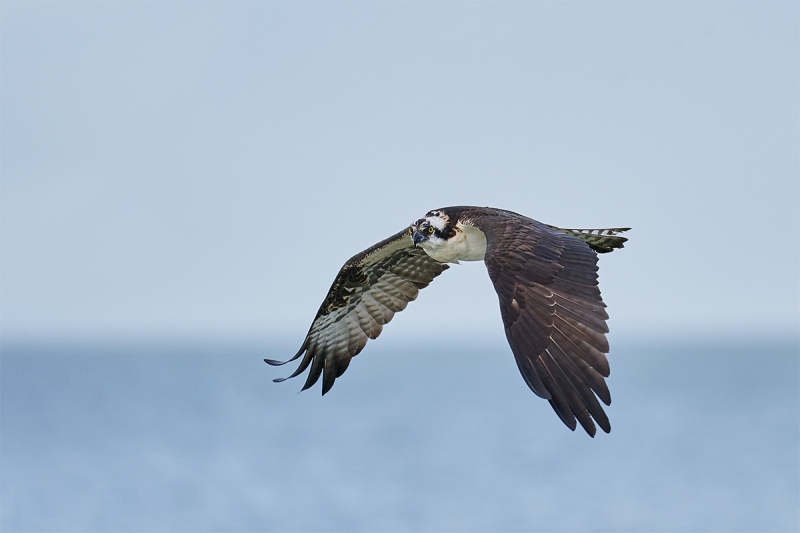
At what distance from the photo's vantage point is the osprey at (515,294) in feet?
31.3

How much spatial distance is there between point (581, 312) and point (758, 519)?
27.3 meters

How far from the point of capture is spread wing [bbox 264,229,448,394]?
1338cm

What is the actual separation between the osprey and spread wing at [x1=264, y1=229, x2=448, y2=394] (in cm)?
1

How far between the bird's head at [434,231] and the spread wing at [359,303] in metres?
0.92

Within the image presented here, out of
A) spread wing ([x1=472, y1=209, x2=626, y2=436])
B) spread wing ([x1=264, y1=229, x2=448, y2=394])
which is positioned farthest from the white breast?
spread wing ([x1=472, y1=209, x2=626, y2=436])

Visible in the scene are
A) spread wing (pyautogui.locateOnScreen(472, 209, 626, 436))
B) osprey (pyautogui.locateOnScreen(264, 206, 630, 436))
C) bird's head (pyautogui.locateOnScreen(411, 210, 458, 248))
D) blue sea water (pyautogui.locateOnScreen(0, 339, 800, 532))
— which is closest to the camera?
spread wing (pyautogui.locateOnScreen(472, 209, 626, 436))

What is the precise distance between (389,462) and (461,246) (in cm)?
3382

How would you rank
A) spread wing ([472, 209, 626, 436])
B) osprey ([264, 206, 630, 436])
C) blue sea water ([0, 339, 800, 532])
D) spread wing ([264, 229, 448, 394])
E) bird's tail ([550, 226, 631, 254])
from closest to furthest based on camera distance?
spread wing ([472, 209, 626, 436]), osprey ([264, 206, 630, 436]), bird's tail ([550, 226, 631, 254]), spread wing ([264, 229, 448, 394]), blue sea water ([0, 339, 800, 532])

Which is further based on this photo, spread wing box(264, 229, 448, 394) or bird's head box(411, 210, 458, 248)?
spread wing box(264, 229, 448, 394)

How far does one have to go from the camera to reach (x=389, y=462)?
1789 inches

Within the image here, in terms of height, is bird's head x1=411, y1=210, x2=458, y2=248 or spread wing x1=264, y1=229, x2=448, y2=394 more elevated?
bird's head x1=411, y1=210, x2=458, y2=248

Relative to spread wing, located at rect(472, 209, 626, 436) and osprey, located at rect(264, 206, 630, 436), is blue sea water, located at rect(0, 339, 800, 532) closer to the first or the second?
osprey, located at rect(264, 206, 630, 436)

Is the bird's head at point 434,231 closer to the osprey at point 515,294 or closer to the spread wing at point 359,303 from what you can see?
the osprey at point 515,294

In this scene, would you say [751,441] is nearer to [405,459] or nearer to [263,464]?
[405,459]
